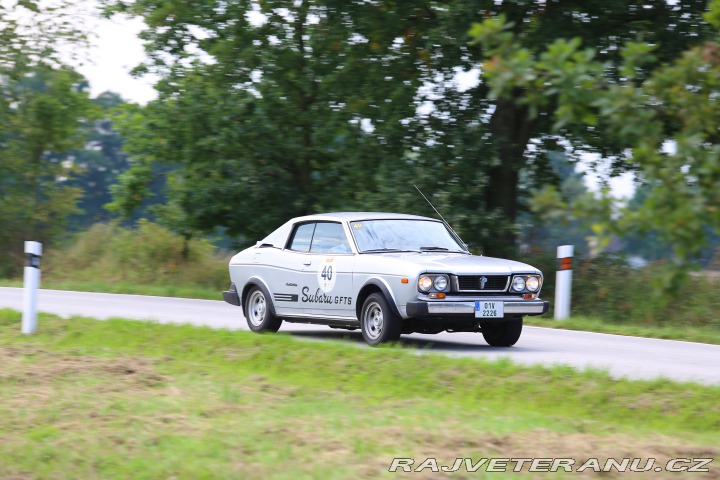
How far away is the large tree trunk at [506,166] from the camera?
2305cm

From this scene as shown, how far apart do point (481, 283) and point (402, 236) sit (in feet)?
5.10

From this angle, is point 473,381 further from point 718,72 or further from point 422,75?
point 422,75

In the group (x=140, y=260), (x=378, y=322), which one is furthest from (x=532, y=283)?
(x=140, y=260)

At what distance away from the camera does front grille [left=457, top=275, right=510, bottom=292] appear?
12383mm

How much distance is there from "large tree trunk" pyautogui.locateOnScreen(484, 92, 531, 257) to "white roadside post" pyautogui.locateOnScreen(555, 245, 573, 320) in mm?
5010

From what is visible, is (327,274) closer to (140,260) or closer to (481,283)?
(481,283)

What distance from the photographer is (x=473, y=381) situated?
10.1 metres

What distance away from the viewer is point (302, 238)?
14422 millimetres

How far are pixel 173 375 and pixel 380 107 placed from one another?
14759 millimetres

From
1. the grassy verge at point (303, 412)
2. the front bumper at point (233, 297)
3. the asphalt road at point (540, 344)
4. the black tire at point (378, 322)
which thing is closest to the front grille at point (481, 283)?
the asphalt road at point (540, 344)

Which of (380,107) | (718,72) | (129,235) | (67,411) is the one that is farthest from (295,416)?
(129,235)

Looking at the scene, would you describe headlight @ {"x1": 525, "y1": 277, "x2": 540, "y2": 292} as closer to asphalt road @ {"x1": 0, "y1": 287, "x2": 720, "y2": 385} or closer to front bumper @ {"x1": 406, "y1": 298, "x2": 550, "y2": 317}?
front bumper @ {"x1": 406, "y1": 298, "x2": 550, "y2": 317}

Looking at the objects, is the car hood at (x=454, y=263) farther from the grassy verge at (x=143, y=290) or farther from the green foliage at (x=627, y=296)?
the grassy verge at (x=143, y=290)

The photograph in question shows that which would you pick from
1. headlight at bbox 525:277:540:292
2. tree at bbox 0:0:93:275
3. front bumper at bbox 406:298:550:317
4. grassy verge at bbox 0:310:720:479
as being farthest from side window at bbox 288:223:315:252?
tree at bbox 0:0:93:275
